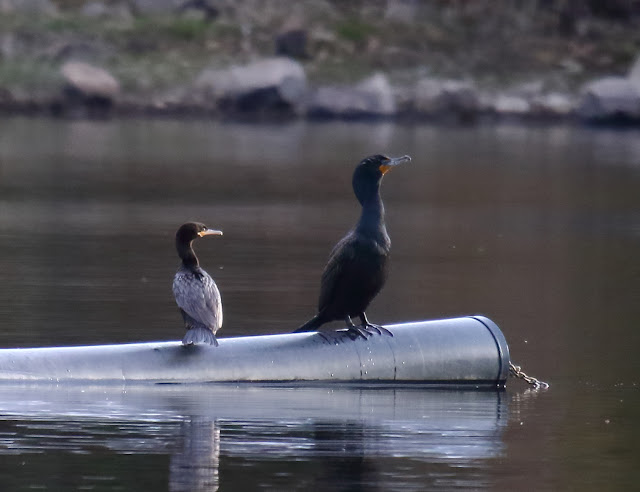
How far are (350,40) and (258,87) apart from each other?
9781mm

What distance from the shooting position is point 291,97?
54719mm

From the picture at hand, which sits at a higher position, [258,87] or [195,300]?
[258,87]

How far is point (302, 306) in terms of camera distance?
15031 mm

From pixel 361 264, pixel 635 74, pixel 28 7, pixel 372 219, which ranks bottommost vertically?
pixel 361 264

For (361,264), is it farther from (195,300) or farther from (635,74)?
(635,74)

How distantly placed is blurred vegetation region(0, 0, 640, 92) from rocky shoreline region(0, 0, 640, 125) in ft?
2.06

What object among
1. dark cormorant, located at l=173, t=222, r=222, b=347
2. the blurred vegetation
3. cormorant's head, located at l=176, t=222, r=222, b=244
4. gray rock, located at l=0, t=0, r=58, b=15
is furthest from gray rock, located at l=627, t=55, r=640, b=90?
dark cormorant, located at l=173, t=222, r=222, b=347

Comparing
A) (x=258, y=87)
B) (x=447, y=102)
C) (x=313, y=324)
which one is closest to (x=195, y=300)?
(x=313, y=324)

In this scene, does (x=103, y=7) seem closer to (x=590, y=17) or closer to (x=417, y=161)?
(x=590, y=17)

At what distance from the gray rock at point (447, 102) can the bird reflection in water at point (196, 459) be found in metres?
46.8

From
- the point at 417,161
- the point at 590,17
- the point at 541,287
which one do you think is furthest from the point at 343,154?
the point at 590,17

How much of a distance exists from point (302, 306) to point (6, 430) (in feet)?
18.1

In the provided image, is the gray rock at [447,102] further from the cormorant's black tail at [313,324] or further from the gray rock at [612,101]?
the cormorant's black tail at [313,324]

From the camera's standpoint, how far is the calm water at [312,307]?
922 centimetres
